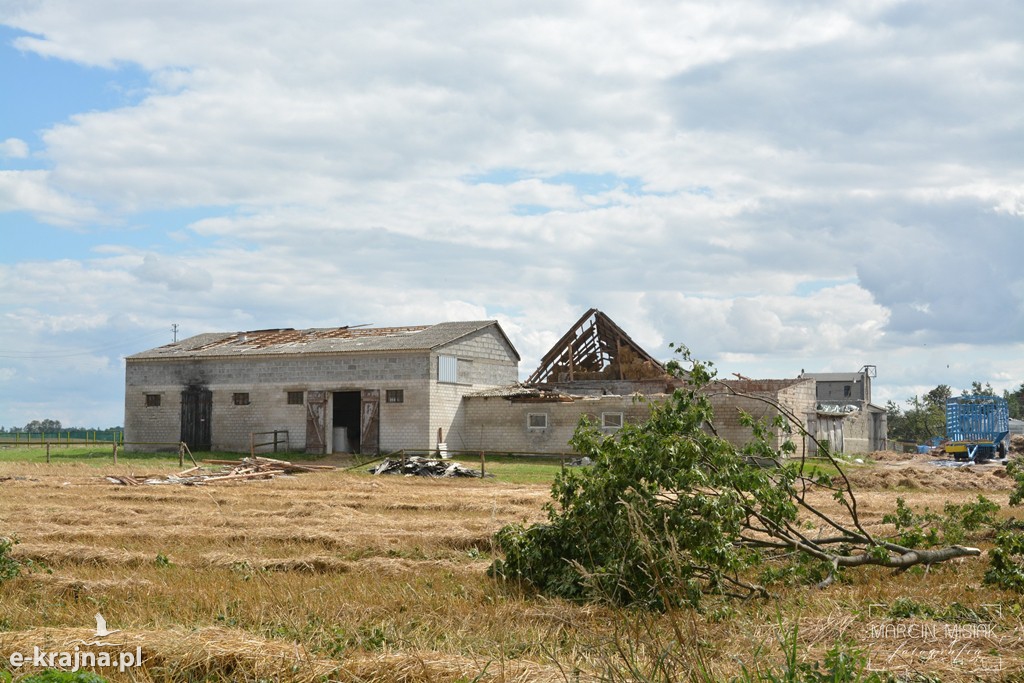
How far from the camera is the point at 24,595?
362 inches

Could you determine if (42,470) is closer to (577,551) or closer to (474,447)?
(474,447)

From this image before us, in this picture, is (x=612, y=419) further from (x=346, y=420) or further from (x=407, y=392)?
(x=346, y=420)

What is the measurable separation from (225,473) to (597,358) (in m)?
19.5

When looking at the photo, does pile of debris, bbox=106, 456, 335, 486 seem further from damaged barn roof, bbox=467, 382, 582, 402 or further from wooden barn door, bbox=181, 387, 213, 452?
damaged barn roof, bbox=467, 382, 582, 402

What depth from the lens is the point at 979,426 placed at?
1607 inches

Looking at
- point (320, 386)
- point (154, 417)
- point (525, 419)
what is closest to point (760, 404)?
point (525, 419)

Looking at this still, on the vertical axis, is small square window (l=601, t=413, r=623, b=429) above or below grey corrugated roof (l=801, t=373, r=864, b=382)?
below

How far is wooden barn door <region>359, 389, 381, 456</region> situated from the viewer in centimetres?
3622

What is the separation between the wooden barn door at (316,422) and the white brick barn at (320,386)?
39mm

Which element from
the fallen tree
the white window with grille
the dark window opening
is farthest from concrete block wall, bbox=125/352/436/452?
the fallen tree

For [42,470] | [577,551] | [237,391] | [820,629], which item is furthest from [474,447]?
[820,629]
